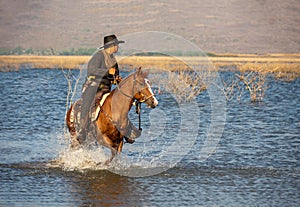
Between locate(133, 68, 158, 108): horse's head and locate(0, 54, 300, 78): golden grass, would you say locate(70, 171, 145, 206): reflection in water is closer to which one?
locate(133, 68, 158, 108): horse's head

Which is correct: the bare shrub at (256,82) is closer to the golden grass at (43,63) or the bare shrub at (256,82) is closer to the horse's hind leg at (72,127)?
the horse's hind leg at (72,127)

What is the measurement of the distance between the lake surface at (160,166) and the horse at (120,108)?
59cm

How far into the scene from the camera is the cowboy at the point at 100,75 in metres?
10.8

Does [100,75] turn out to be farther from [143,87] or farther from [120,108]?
[143,87]

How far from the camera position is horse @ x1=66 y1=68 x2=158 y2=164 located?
1040 cm

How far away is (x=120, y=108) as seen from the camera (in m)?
10.6

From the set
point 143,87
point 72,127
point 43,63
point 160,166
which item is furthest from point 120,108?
point 43,63

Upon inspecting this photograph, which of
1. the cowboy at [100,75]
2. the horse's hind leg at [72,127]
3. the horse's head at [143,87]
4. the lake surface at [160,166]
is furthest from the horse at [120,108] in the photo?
the horse's hind leg at [72,127]

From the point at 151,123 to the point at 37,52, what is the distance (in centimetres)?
7606

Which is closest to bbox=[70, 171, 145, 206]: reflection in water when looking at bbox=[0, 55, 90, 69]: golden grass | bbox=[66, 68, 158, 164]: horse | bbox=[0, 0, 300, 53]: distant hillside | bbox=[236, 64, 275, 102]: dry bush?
bbox=[66, 68, 158, 164]: horse

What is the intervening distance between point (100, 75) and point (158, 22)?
90.3 metres

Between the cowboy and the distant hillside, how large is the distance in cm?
8254

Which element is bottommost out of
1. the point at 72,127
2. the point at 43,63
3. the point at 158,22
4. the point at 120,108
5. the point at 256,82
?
the point at 43,63

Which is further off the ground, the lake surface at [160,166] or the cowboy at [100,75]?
the cowboy at [100,75]
